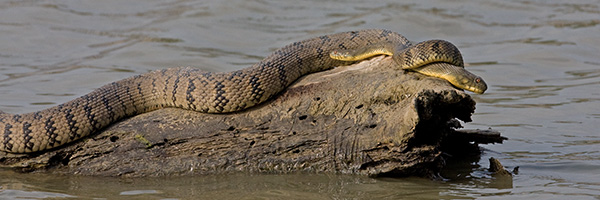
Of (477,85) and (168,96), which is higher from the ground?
(477,85)

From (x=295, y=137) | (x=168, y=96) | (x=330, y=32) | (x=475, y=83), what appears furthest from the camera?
(x=330, y=32)

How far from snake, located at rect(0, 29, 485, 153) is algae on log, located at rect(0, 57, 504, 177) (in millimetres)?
116

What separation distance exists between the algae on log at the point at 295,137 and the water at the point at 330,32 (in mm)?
153

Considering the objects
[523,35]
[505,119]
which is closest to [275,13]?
[523,35]

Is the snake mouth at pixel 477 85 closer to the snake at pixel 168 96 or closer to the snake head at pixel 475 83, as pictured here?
the snake head at pixel 475 83

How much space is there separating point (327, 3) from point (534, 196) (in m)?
14.8

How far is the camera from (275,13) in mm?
20641

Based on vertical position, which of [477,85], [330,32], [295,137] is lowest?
[295,137]

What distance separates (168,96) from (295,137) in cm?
163

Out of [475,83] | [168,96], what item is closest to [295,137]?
[168,96]

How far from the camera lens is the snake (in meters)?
8.35

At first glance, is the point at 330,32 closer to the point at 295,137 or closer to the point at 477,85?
the point at 295,137

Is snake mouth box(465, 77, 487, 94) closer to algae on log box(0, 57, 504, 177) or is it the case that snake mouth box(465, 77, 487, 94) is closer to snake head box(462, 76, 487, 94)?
snake head box(462, 76, 487, 94)

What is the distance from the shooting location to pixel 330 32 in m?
18.4
